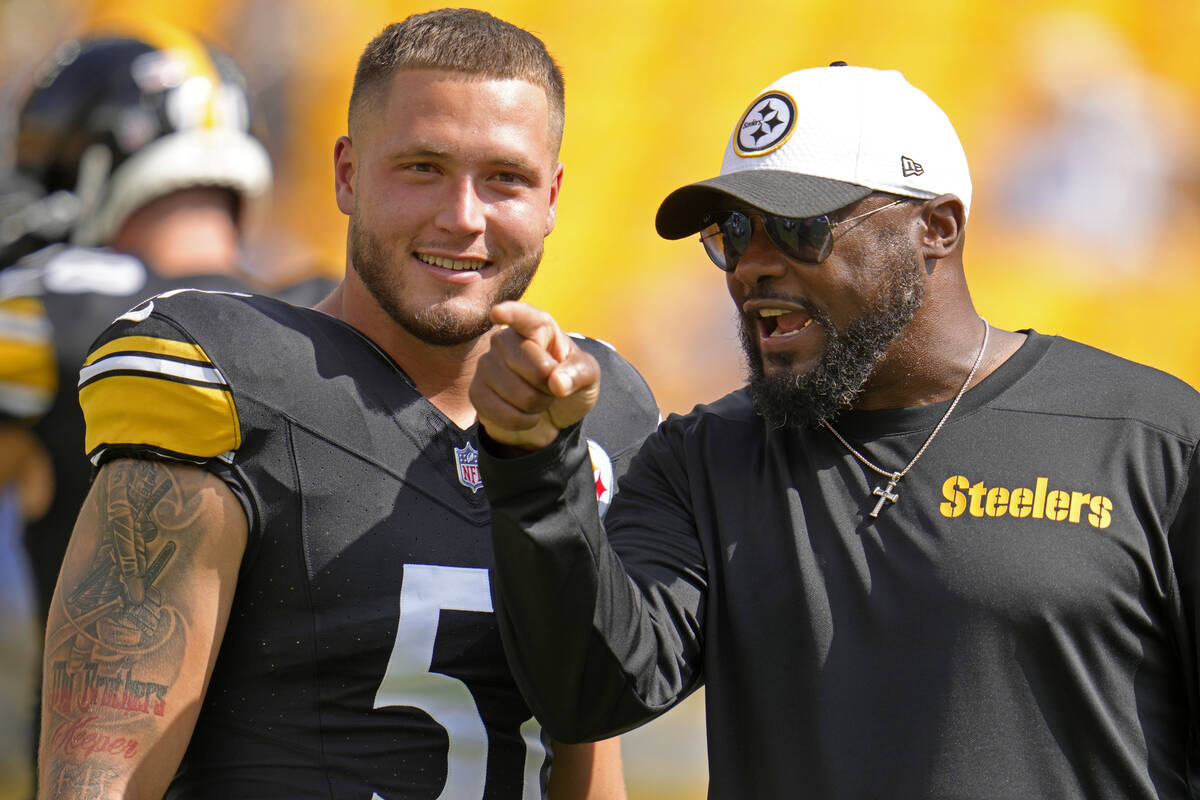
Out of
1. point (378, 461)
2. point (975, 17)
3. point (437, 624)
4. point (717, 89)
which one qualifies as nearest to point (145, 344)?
point (378, 461)

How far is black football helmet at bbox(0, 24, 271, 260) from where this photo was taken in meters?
3.38

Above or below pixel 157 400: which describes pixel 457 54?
above

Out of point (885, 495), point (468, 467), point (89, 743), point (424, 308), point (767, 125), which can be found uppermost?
point (767, 125)

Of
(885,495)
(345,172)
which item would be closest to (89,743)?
(345,172)

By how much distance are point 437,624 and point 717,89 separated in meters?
4.78

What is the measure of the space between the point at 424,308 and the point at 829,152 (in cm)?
66

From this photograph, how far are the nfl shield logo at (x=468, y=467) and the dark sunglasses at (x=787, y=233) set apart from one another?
0.49 metres

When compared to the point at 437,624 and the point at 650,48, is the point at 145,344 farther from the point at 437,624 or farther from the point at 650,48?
the point at 650,48

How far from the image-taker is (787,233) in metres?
2.06

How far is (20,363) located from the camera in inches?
117

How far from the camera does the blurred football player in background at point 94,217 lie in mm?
2975

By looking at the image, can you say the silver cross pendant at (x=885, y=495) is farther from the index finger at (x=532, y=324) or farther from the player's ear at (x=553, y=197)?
the player's ear at (x=553, y=197)

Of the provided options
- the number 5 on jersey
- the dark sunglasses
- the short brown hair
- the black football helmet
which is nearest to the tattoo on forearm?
the number 5 on jersey

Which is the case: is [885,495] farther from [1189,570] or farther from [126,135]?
[126,135]
